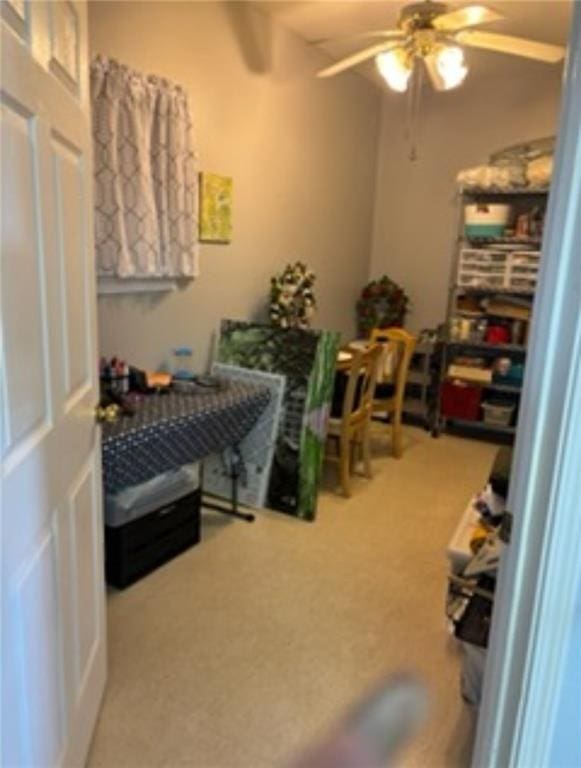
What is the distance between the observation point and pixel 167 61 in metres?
2.85

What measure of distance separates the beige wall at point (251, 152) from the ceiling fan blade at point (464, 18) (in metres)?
1.21

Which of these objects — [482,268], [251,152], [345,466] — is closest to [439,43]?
[251,152]

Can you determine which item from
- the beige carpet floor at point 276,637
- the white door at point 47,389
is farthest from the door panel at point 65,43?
the beige carpet floor at point 276,637

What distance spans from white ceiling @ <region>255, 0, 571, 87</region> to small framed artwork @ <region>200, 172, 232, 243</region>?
1.00 meters

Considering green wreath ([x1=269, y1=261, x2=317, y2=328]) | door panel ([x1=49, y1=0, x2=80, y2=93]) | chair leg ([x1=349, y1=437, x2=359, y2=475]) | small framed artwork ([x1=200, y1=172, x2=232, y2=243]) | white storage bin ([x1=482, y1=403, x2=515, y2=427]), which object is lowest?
chair leg ([x1=349, y1=437, x2=359, y2=475])

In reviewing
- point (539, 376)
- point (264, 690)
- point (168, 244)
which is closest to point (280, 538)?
point (264, 690)

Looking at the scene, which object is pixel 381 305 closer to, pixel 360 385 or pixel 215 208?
pixel 360 385

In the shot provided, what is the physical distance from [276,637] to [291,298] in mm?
2116

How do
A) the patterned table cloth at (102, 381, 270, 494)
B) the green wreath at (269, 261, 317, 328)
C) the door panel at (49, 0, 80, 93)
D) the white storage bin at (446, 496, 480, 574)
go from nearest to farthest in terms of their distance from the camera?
1. the door panel at (49, 0, 80, 93)
2. the white storage bin at (446, 496, 480, 574)
3. the patterned table cloth at (102, 381, 270, 494)
4. the green wreath at (269, 261, 317, 328)

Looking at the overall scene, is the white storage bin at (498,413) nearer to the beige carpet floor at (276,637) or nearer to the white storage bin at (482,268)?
the white storage bin at (482,268)

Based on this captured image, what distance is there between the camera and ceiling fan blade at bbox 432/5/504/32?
2434mm

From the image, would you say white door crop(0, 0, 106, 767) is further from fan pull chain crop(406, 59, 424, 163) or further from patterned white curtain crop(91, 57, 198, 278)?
fan pull chain crop(406, 59, 424, 163)

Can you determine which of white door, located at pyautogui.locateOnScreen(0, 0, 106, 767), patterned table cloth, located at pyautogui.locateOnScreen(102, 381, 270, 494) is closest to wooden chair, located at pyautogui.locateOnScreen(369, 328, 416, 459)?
patterned table cloth, located at pyautogui.locateOnScreen(102, 381, 270, 494)

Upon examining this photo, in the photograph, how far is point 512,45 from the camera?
260 cm
